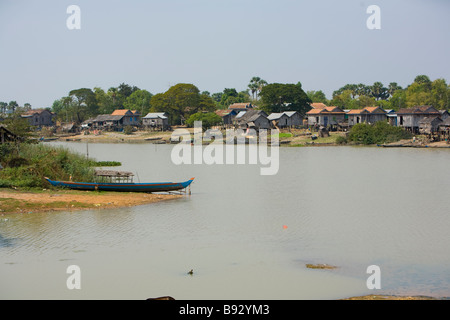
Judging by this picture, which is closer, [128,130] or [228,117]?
[128,130]

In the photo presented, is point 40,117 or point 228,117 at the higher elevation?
point 40,117

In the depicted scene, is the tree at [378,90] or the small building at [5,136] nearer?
the small building at [5,136]

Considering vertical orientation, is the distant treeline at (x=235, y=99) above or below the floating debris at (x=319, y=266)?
above

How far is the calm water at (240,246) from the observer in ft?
46.9

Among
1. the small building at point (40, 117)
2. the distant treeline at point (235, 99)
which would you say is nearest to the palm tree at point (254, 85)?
the distant treeline at point (235, 99)

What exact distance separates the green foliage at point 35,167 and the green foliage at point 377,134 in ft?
157

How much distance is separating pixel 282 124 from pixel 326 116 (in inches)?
292

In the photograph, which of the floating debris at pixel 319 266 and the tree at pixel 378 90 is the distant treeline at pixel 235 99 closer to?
the tree at pixel 378 90

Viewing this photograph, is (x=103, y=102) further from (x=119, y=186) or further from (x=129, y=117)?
(x=119, y=186)

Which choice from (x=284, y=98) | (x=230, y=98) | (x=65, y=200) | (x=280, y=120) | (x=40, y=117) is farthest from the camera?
(x=230, y=98)

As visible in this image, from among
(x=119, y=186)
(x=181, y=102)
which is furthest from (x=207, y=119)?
(x=119, y=186)

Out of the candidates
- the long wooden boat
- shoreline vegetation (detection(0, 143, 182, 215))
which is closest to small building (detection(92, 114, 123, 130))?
shoreline vegetation (detection(0, 143, 182, 215))

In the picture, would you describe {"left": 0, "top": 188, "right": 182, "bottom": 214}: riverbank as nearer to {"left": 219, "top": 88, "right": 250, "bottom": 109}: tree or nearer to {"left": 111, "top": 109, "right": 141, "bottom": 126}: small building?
{"left": 111, "top": 109, "right": 141, "bottom": 126}: small building

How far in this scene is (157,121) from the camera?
96.6 m
